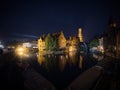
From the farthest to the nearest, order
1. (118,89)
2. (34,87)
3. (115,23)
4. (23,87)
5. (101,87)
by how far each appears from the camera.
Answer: (115,23)
(23,87)
(34,87)
(101,87)
(118,89)

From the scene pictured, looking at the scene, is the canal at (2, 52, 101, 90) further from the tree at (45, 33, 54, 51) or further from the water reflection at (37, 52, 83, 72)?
the tree at (45, 33, 54, 51)

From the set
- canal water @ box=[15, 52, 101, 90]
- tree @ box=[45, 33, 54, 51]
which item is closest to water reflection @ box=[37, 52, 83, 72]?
canal water @ box=[15, 52, 101, 90]

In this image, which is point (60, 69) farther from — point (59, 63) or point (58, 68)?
point (59, 63)

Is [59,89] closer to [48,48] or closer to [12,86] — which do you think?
[12,86]

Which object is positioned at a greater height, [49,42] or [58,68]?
[49,42]

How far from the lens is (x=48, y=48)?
3231 inches

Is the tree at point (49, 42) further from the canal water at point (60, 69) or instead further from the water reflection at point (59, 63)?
the canal water at point (60, 69)

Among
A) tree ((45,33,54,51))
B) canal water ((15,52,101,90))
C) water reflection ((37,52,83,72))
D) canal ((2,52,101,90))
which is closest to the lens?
canal water ((15,52,101,90))

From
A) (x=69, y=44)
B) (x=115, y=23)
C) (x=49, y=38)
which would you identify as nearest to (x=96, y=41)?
(x=69, y=44)

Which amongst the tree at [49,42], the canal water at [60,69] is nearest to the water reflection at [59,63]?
the canal water at [60,69]

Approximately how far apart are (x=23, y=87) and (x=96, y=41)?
9347cm


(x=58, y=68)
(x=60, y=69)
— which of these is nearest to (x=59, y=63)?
(x=58, y=68)

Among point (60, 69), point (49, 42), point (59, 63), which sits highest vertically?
point (49, 42)

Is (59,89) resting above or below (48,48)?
below
